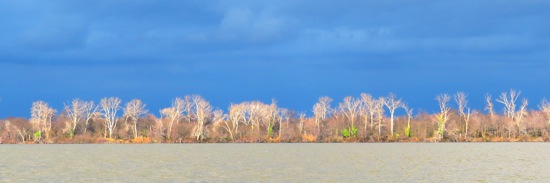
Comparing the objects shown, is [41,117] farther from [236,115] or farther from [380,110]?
[380,110]

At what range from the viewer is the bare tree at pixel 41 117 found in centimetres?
16588

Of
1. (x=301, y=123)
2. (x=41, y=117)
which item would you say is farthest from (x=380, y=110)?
(x=41, y=117)

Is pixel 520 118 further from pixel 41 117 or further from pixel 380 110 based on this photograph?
pixel 41 117

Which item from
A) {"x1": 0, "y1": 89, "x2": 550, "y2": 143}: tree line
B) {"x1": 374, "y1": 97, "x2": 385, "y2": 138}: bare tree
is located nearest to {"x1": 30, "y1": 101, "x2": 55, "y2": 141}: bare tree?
{"x1": 0, "y1": 89, "x2": 550, "y2": 143}: tree line

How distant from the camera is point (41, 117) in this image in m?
168

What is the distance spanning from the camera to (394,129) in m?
172

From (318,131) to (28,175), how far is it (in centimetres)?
12757

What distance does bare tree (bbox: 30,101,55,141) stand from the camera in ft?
544

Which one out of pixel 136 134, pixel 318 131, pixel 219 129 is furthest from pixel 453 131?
pixel 136 134

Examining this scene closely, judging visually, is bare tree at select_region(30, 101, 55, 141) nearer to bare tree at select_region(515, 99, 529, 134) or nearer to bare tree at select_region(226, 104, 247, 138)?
bare tree at select_region(226, 104, 247, 138)

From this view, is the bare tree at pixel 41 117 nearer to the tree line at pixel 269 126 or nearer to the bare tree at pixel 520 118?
the tree line at pixel 269 126

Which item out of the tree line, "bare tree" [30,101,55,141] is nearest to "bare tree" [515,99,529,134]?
the tree line

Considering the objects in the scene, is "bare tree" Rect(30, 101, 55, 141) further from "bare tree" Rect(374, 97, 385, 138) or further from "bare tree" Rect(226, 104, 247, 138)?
"bare tree" Rect(374, 97, 385, 138)

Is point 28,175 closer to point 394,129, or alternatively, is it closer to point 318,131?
point 318,131
